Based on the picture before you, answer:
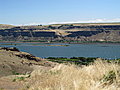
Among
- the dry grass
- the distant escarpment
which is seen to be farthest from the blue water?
the dry grass

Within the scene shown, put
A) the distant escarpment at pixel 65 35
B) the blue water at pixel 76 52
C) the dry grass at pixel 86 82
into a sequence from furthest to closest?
the distant escarpment at pixel 65 35, the blue water at pixel 76 52, the dry grass at pixel 86 82

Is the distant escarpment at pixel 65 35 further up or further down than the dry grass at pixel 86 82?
further down

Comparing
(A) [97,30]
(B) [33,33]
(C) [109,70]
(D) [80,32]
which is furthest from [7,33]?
(C) [109,70]

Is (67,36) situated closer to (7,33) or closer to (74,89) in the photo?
(7,33)

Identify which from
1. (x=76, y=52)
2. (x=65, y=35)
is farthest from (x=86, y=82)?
(x=65, y=35)

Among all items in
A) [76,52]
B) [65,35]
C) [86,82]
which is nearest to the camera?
[86,82]

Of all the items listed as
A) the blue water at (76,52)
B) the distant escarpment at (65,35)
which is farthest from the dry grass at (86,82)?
the distant escarpment at (65,35)

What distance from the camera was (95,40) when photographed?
171 metres

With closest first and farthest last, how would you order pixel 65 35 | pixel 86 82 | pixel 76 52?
1. pixel 86 82
2. pixel 76 52
3. pixel 65 35

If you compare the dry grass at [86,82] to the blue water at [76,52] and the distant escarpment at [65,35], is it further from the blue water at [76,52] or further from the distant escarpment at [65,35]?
the distant escarpment at [65,35]

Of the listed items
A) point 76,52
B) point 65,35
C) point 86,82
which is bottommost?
point 65,35

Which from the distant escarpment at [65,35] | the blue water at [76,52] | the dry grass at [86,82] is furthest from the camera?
the distant escarpment at [65,35]

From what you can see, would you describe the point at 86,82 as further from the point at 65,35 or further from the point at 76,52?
the point at 65,35

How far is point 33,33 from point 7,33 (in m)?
21.4
